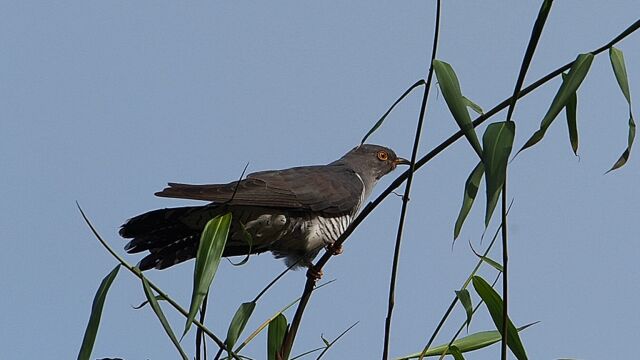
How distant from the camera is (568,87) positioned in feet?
6.58

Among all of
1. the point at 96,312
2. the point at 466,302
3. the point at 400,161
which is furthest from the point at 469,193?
the point at 400,161

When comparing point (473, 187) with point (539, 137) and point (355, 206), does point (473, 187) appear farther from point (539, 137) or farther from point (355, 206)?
point (355, 206)

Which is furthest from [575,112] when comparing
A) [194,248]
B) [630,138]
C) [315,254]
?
[315,254]

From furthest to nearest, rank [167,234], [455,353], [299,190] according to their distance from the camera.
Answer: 1. [299,190]
2. [167,234]
3. [455,353]

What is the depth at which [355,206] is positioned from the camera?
5609 millimetres

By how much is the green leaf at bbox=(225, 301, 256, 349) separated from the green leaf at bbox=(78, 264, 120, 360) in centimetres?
31

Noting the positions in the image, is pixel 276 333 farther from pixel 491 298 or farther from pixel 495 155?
pixel 495 155

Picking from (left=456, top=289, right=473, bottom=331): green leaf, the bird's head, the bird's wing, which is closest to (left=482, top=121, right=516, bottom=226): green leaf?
(left=456, top=289, right=473, bottom=331): green leaf

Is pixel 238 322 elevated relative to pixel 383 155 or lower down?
lower down

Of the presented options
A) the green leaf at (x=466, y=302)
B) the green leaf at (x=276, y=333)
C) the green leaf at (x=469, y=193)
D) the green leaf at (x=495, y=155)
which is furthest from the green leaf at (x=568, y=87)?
the green leaf at (x=276, y=333)

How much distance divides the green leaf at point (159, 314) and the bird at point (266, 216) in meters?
1.68

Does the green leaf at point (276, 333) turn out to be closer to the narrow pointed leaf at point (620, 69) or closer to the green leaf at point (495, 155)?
the green leaf at point (495, 155)

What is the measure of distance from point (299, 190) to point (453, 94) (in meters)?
3.14

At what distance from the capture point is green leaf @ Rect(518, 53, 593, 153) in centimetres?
199
